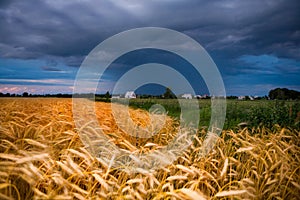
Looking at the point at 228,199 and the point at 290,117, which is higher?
the point at 290,117

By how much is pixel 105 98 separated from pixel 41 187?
73.7 feet

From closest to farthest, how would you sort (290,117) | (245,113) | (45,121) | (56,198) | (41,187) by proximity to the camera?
(56,198)
(41,187)
(45,121)
(290,117)
(245,113)

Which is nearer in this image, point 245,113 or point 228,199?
point 228,199

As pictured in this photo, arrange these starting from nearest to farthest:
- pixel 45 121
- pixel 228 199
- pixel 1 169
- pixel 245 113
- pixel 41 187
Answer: pixel 1 169 < pixel 41 187 < pixel 228 199 < pixel 45 121 < pixel 245 113

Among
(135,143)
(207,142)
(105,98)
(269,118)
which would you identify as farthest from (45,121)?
(105,98)

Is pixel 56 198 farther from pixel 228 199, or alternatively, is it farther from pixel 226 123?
pixel 226 123

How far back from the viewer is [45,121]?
466 centimetres

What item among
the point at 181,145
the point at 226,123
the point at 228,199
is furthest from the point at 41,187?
the point at 226,123

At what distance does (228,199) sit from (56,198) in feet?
5.57

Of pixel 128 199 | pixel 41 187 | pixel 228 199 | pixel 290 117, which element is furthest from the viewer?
pixel 290 117

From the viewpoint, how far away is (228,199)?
9.20ft

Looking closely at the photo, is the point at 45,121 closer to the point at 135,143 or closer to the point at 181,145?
the point at 135,143

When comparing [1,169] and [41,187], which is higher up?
[1,169]

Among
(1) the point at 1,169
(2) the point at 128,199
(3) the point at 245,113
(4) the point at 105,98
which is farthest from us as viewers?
(4) the point at 105,98
